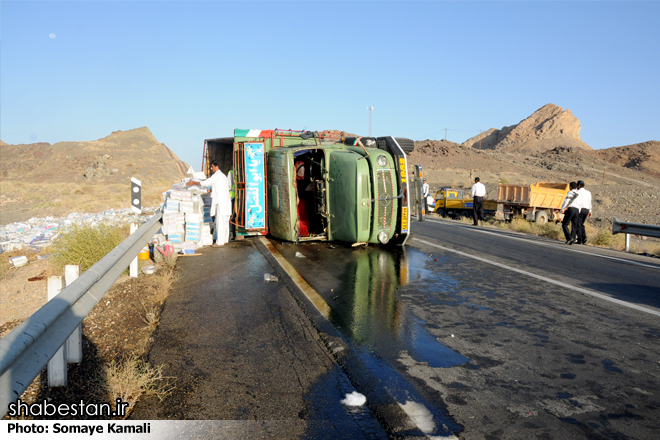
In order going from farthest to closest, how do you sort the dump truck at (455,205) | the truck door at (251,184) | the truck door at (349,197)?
1. the dump truck at (455,205)
2. the truck door at (251,184)
3. the truck door at (349,197)

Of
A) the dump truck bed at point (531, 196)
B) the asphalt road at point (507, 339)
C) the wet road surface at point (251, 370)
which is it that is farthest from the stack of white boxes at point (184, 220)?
the dump truck bed at point (531, 196)

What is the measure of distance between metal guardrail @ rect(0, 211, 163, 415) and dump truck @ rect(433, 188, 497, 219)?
22.1 m

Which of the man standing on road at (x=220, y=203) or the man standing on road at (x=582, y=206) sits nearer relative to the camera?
the man standing on road at (x=220, y=203)

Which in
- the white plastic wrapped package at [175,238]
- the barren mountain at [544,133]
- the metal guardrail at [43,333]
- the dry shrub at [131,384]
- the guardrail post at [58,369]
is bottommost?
the dry shrub at [131,384]

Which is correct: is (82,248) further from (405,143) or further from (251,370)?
(405,143)

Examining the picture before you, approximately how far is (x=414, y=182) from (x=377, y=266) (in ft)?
9.62

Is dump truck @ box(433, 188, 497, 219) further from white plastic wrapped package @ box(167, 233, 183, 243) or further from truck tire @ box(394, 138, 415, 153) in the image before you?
white plastic wrapped package @ box(167, 233, 183, 243)

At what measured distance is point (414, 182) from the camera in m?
10.6

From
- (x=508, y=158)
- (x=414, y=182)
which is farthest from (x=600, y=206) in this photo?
(x=508, y=158)

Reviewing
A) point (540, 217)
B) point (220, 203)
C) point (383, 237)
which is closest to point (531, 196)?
point (540, 217)

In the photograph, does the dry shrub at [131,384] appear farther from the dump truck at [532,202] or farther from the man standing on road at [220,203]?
the dump truck at [532,202]

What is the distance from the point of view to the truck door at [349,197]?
9711mm

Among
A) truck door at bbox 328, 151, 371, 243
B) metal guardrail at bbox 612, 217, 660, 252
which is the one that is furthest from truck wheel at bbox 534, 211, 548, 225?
truck door at bbox 328, 151, 371, 243

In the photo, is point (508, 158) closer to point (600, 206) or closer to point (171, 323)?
point (600, 206)
